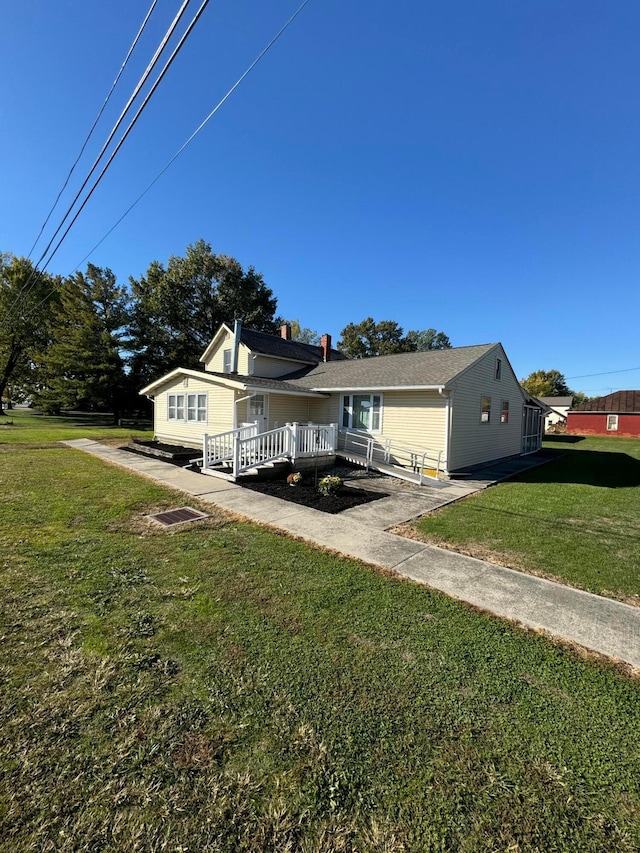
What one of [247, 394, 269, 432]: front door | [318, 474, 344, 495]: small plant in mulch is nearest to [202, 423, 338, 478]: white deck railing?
[247, 394, 269, 432]: front door

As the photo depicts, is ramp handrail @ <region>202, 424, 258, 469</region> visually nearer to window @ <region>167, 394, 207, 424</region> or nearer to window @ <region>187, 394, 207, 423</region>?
window @ <region>187, 394, 207, 423</region>

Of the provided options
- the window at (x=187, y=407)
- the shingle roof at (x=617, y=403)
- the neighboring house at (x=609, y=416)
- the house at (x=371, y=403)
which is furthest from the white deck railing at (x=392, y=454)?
the shingle roof at (x=617, y=403)

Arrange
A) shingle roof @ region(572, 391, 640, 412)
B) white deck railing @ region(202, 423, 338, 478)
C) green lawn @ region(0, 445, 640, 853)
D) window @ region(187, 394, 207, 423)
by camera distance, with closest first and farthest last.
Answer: green lawn @ region(0, 445, 640, 853)
white deck railing @ region(202, 423, 338, 478)
window @ region(187, 394, 207, 423)
shingle roof @ region(572, 391, 640, 412)

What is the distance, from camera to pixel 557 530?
6746 millimetres

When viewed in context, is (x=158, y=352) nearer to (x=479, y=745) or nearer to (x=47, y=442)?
(x=47, y=442)

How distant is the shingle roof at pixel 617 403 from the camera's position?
3425 centimetres

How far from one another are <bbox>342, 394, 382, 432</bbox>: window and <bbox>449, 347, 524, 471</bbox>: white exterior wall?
112 inches

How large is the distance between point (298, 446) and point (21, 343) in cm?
3706

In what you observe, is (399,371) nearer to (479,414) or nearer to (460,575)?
(479,414)

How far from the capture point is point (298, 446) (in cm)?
1162

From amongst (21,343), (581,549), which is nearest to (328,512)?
(581,549)

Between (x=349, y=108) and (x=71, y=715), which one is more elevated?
(x=349, y=108)

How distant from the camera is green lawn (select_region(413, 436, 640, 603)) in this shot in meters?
4.98

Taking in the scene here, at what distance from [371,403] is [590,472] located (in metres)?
9.11
